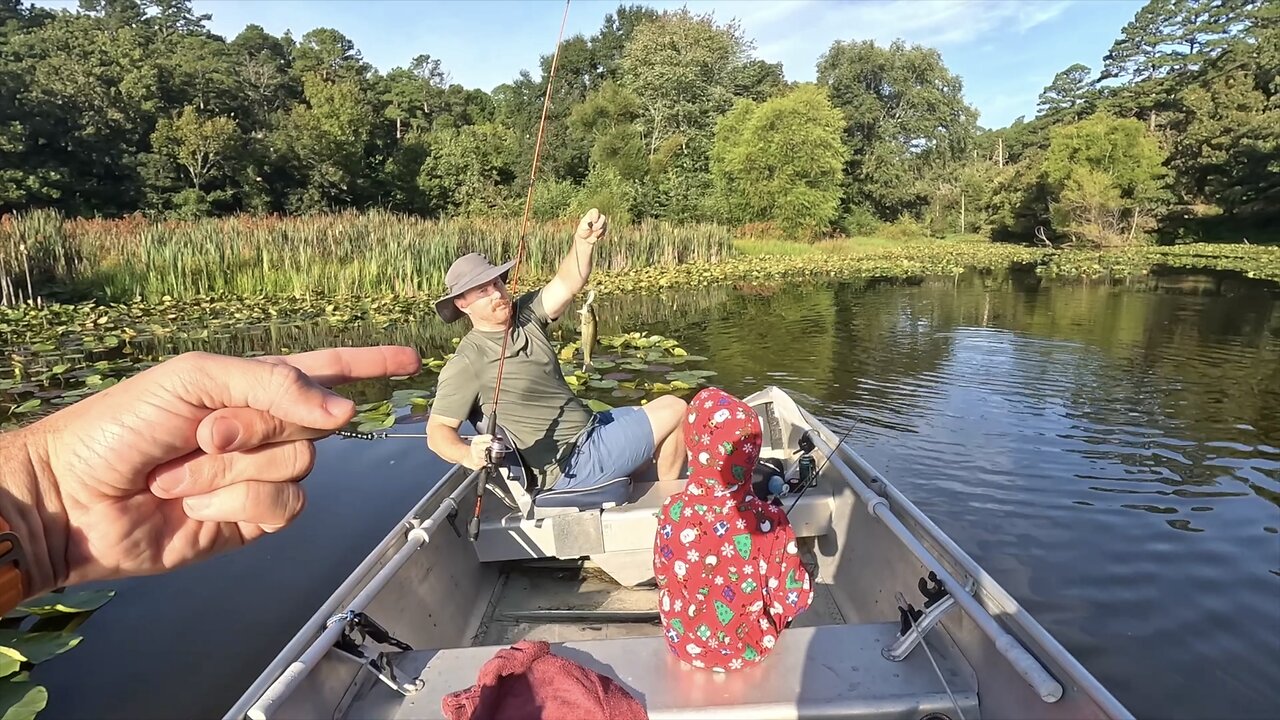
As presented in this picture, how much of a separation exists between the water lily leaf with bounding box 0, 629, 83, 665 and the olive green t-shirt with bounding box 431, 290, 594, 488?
1742mm

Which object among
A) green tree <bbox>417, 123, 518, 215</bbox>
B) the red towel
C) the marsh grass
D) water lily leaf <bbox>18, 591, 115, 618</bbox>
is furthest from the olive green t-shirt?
green tree <bbox>417, 123, 518, 215</bbox>

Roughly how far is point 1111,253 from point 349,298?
1032 inches

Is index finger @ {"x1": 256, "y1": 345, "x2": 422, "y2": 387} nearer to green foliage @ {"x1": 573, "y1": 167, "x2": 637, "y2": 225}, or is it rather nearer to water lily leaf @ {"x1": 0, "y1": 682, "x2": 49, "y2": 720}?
water lily leaf @ {"x1": 0, "y1": 682, "x2": 49, "y2": 720}

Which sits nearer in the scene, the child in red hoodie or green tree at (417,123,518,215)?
the child in red hoodie

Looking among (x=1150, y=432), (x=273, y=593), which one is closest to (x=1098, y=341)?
(x=1150, y=432)

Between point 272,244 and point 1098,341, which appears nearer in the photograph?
point 1098,341

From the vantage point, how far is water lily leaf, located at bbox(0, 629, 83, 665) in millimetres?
2955

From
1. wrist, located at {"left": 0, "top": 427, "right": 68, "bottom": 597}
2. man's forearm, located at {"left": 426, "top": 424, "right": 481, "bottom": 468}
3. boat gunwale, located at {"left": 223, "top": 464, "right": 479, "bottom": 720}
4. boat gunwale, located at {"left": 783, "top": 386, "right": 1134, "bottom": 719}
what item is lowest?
boat gunwale, located at {"left": 223, "top": 464, "right": 479, "bottom": 720}

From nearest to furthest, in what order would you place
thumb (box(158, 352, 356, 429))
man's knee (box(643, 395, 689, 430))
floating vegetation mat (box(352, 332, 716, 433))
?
thumb (box(158, 352, 356, 429)) < man's knee (box(643, 395, 689, 430)) < floating vegetation mat (box(352, 332, 716, 433))

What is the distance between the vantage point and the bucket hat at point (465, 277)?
3363 mm

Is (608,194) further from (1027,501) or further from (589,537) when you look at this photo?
(589,537)

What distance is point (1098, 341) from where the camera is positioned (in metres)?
10.3

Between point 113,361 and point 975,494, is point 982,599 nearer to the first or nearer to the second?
point 975,494

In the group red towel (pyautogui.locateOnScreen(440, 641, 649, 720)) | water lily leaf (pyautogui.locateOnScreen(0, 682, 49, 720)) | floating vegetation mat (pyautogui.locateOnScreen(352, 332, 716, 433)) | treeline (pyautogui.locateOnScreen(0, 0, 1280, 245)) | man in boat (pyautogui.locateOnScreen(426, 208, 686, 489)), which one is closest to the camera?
red towel (pyautogui.locateOnScreen(440, 641, 649, 720))
